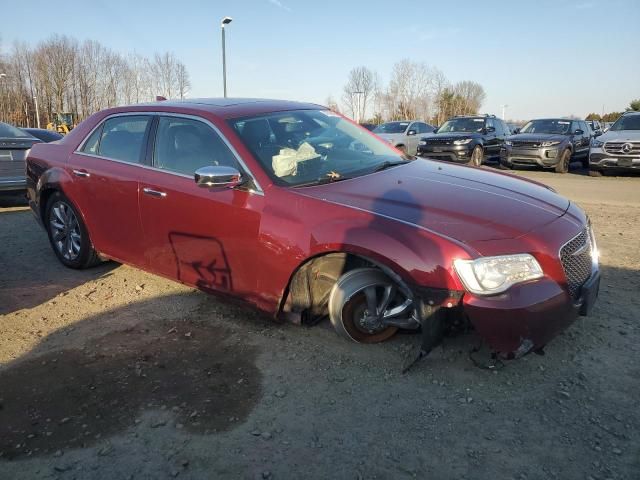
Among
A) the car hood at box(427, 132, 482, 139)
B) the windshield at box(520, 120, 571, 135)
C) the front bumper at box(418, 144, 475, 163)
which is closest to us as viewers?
the front bumper at box(418, 144, 475, 163)

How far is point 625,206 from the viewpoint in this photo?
8258 mm

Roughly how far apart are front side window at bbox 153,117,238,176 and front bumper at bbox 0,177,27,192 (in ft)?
17.9

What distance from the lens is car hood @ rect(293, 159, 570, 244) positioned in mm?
2867

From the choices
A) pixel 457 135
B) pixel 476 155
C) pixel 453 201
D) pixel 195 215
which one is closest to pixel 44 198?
pixel 195 215

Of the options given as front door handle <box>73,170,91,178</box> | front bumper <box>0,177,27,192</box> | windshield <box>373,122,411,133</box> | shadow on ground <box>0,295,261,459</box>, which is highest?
windshield <box>373,122,411,133</box>

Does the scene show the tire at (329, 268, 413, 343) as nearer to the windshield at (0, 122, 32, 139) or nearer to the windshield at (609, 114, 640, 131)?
the windshield at (0, 122, 32, 139)

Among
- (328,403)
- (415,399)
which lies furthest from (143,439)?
(415,399)

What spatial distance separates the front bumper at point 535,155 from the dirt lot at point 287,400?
11.2 metres

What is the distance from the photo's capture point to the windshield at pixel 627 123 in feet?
43.6

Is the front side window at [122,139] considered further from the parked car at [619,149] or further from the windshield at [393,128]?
the windshield at [393,128]

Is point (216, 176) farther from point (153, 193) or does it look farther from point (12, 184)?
point (12, 184)

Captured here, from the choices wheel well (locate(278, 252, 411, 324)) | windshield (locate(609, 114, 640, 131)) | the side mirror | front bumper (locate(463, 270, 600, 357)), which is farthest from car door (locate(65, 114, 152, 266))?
windshield (locate(609, 114, 640, 131))

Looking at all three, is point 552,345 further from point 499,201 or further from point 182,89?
point 182,89

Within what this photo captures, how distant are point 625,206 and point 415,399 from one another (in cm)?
721
